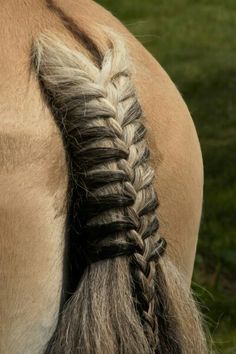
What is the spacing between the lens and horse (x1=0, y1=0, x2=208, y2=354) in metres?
1.54

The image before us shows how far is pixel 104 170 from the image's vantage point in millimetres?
1592

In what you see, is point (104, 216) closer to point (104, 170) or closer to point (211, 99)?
point (104, 170)

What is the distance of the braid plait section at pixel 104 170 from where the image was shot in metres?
1.59

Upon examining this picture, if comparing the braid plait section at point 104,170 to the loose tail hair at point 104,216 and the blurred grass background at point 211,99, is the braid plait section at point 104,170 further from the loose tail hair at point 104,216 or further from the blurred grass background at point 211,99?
the blurred grass background at point 211,99

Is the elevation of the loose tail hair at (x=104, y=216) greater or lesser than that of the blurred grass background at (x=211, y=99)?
greater

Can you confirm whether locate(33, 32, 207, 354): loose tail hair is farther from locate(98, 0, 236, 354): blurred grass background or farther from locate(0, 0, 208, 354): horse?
locate(98, 0, 236, 354): blurred grass background

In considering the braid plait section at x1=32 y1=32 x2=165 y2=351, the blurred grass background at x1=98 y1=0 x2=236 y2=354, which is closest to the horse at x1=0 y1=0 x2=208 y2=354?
the braid plait section at x1=32 y1=32 x2=165 y2=351

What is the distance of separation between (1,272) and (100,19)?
569mm

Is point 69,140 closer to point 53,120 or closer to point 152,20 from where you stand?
point 53,120

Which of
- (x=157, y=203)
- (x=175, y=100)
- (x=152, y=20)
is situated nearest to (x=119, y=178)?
(x=157, y=203)

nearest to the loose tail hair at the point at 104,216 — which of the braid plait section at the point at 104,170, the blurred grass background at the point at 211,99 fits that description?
the braid plait section at the point at 104,170

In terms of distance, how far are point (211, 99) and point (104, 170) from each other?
4.88 metres

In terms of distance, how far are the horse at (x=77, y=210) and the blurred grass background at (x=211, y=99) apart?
0.78 metres

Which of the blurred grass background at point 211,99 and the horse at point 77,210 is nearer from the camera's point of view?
the horse at point 77,210
